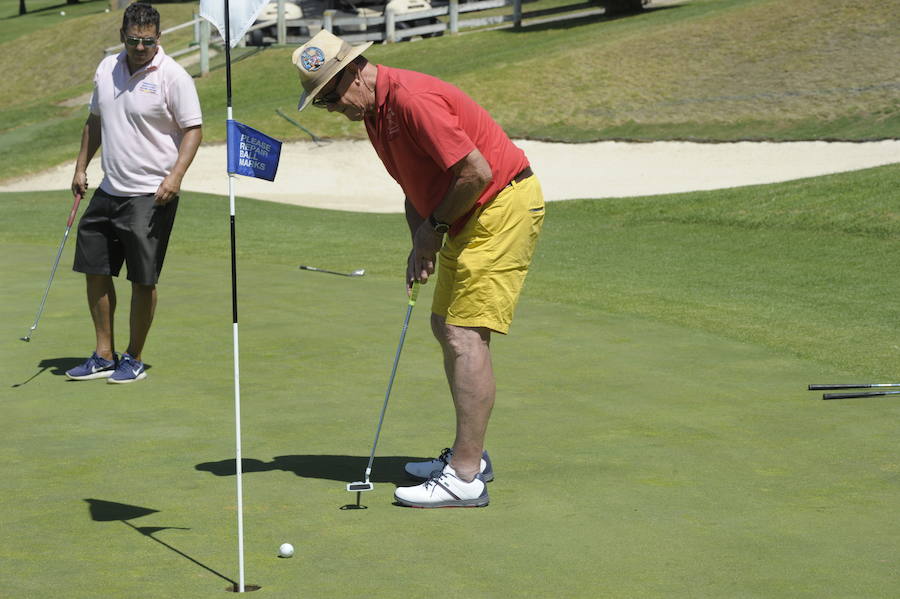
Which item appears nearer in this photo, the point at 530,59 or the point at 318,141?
the point at 318,141

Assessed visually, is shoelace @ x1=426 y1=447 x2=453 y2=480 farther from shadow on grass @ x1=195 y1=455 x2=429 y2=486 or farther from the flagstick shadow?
the flagstick shadow

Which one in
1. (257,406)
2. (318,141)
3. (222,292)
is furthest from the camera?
(318,141)

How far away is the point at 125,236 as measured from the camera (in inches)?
298

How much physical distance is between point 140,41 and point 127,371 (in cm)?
184

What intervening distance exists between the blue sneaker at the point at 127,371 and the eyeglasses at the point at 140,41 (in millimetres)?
1749

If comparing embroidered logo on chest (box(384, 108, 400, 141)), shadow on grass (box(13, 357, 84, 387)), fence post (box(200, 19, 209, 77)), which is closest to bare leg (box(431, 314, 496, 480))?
embroidered logo on chest (box(384, 108, 400, 141))

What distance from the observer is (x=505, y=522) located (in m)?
4.91

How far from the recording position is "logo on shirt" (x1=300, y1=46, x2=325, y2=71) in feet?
16.4

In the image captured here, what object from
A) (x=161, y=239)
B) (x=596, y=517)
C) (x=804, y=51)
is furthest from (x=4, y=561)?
(x=804, y=51)

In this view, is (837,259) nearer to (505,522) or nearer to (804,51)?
(505,522)

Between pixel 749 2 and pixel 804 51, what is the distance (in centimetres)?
561

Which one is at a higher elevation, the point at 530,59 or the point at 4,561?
the point at 4,561

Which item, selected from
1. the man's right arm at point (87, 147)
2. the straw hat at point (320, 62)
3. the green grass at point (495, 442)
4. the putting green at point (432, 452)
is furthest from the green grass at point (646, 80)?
the straw hat at point (320, 62)

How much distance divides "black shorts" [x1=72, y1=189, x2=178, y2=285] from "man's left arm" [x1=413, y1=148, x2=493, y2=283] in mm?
2609
